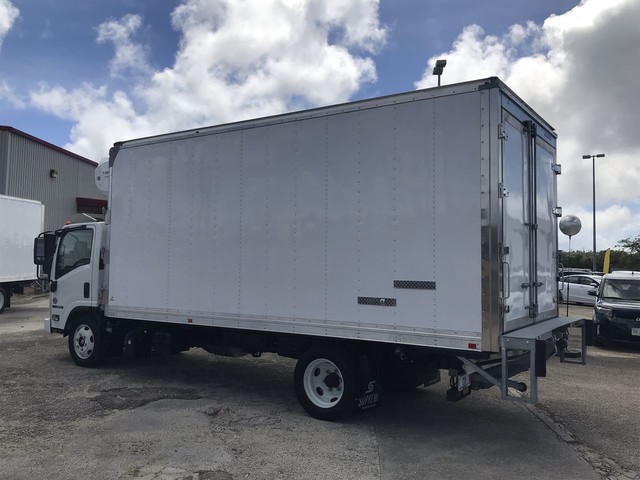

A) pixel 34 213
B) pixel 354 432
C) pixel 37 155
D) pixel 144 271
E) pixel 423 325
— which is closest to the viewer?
pixel 423 325

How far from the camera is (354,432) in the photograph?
5.52 metres

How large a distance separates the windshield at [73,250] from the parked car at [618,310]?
9.83m

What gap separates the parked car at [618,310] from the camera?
10977 millimetres

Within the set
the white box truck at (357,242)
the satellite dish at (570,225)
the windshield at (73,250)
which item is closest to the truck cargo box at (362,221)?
the white box truck at (357,242)

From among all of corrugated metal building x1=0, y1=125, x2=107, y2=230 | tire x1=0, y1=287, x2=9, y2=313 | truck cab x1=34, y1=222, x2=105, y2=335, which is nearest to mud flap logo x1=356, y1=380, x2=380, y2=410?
truck cab x1=34, y1=222, x2=105, y2=335

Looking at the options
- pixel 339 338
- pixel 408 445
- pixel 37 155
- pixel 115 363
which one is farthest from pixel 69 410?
pixel 37 155

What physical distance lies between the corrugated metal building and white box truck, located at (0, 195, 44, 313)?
6743 millimetres

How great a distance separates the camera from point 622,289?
39.5 feet

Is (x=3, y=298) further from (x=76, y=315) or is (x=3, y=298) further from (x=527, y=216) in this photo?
(x=527, y=216)

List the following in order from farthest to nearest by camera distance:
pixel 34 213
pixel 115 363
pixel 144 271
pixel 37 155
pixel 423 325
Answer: pixel 37 155, pixel 34 213, pixel 115 363, pixel 144 271, pixel 423 325

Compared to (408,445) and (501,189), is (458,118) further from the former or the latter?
(408,445)

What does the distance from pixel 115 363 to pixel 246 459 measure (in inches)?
190

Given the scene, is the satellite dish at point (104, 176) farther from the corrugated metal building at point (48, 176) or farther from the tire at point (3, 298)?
the corrugated metal building at point (48, 176)

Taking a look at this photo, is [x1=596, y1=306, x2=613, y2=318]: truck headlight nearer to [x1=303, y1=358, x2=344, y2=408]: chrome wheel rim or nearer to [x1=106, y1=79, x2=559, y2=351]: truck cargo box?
[x1=106, y1=79, x2=559, y2=351]: truck cargo box
